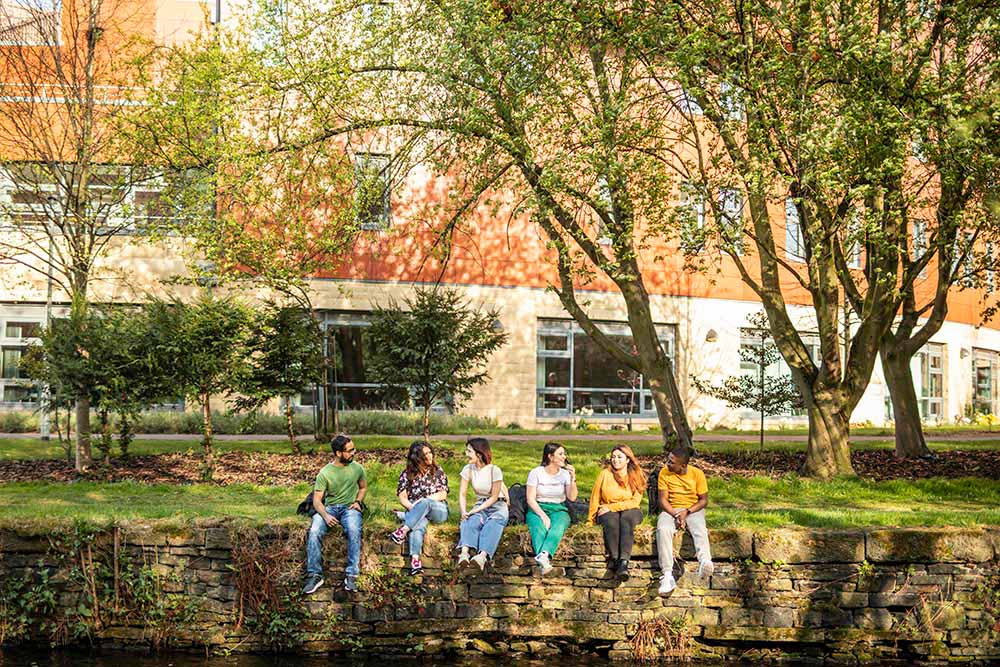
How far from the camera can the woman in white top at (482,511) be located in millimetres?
9570

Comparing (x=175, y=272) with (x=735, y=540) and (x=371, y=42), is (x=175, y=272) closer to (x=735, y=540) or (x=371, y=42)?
(x=371, y=42)

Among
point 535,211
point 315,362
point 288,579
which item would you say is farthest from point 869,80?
point 315,362

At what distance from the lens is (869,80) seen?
36.5ft

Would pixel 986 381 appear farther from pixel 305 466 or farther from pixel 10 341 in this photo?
pixel 10 341

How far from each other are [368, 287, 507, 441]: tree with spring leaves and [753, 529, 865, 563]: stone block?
7.60 meters

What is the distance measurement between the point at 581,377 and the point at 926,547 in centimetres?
1690

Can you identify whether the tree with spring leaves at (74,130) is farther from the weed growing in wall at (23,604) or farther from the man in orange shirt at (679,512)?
the man in orange shirt at (679,512)

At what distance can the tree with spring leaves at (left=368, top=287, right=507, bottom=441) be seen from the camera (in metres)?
16.2

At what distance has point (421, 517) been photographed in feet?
32.1

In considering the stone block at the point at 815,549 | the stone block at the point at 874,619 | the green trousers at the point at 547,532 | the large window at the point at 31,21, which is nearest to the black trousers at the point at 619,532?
the green trousers at the point at 547,532

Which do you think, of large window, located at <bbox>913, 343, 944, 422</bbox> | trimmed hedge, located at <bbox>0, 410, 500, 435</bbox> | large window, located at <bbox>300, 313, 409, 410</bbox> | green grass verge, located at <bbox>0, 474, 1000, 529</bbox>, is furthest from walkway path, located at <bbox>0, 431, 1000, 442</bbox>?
large window, located at <bbox>913, 343, 944, 422</bbox>

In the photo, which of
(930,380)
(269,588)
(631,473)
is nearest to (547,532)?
(631,473)

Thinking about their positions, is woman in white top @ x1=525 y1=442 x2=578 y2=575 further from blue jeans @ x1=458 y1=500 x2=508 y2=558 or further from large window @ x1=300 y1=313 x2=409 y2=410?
large window @ x1=300 y1=313 x2=409 y2=410

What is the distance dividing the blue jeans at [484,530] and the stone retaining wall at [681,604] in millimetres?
194
